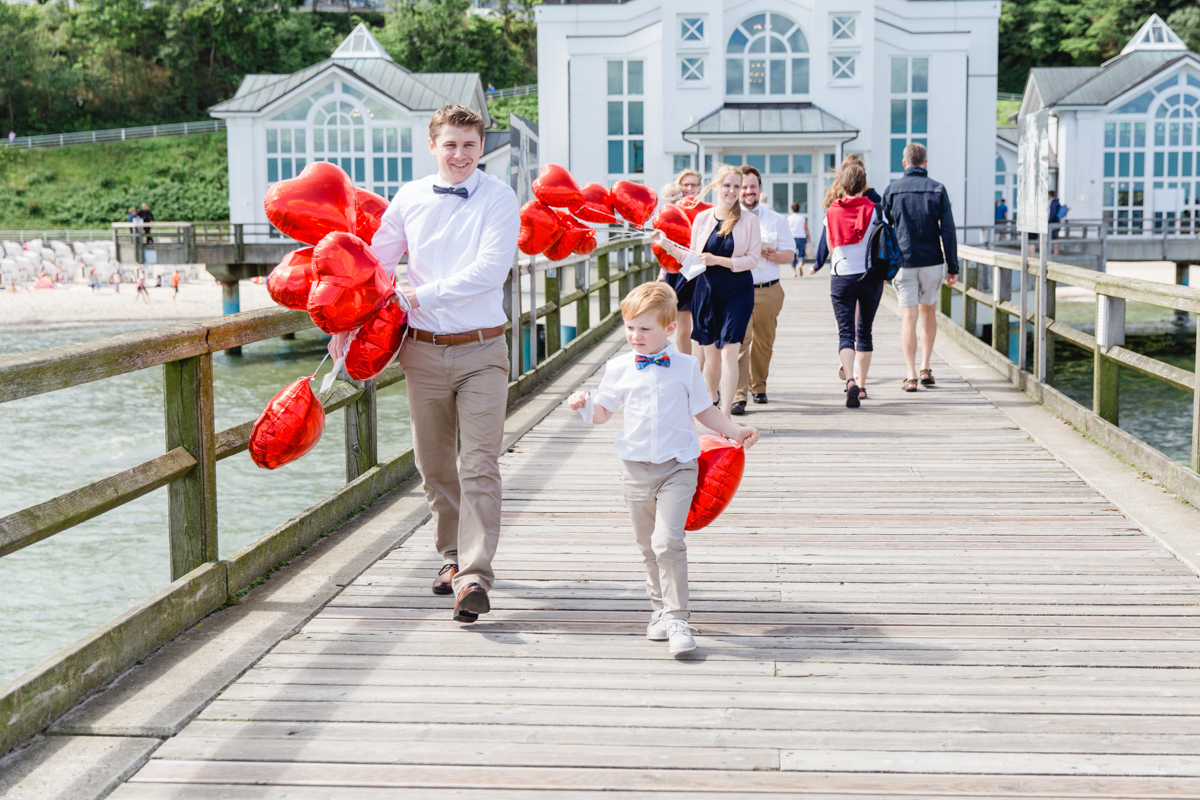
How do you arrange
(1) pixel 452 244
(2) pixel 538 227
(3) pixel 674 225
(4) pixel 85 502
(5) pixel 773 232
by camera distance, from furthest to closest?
1. (5) pixel 773 232
2. (3) pixel 674 225
3. (2) pixel 538 227
4. (1) pixel 452 244
5. (4) pixel 85 502

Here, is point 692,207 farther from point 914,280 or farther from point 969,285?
point 969,285

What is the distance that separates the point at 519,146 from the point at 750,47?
2685cm

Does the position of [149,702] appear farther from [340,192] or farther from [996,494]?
[996,494]

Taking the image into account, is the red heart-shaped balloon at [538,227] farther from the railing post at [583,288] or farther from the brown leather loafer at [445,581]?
the railing post at [583,288]

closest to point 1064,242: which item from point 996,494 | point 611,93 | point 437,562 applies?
point 611,93

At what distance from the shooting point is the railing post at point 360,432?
6.07m

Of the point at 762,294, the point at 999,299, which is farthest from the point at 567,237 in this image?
the point at 999,299

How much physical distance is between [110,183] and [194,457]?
214 feet

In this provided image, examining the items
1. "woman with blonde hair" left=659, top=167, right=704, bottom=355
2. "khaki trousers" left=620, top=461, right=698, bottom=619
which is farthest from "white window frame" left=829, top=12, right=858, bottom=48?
"khaki trousers" left=620, top=461, right=698, bottom=619

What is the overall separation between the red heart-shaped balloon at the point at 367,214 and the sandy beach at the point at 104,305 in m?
34.6

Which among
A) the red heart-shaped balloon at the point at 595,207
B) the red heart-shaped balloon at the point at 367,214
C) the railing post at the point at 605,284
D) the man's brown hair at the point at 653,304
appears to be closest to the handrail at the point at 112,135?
the railing post at the point at 605,284

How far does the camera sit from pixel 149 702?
361cm

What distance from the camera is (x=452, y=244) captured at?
435cm

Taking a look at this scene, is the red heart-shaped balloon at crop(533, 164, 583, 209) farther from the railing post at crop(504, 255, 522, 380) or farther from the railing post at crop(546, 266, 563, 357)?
the railing post at crop(546, 266, 563, 357)
